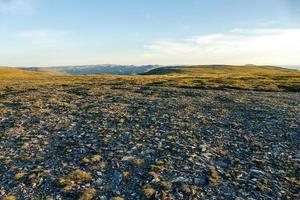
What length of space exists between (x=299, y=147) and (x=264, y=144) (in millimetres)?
1952

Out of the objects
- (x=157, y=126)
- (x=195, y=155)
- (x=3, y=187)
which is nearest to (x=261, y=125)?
(x=157, y=126)

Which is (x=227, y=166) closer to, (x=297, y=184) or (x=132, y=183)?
(x=297, y=184)

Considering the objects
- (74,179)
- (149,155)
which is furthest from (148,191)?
(149,155)

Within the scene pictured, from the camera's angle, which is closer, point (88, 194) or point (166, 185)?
point (88, 194)

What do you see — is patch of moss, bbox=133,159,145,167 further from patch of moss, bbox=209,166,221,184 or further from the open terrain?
patch of moss, bbox=209,166,221,184

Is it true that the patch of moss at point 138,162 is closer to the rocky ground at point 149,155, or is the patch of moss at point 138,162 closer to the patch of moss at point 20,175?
the rocky ground at point 149,155

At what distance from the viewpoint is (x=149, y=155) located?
706 inches

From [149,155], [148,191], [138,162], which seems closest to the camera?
[148,191]

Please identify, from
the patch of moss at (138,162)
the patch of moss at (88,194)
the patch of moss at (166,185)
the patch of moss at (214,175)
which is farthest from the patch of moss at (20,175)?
the patch of moss at (214,175)

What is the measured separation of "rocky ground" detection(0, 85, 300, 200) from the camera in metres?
13.4

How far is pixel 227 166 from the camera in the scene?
642 inches

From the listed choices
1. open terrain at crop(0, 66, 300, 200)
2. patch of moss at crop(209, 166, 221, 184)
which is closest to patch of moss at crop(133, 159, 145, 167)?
open terrain at crop(0, 66, 300, 200)

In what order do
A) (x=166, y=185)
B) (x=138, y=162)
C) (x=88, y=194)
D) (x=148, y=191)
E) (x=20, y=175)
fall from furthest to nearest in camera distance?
1. (x=138, y=162)
2. (x=20, y=175)
3. (x=166, y=185)
4. (x=148, y=191)
5. (x=88, y=194)

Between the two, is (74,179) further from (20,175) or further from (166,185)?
(166,185)
